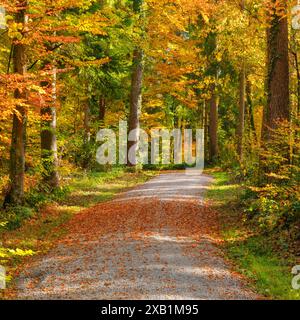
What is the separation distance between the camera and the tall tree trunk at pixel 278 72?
538 inches

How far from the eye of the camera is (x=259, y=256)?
1032cm

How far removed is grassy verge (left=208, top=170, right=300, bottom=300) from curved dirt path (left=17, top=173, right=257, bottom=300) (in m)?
0.34

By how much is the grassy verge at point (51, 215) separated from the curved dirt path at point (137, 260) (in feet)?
1.56

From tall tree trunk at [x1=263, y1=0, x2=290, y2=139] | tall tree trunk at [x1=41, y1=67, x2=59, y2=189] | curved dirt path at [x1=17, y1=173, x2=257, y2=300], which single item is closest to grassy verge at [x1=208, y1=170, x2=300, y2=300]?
curved dirt path at [x1=17, y1=173, x2=257, y2=300]

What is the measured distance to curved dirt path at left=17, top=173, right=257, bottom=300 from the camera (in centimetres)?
803

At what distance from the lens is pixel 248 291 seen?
26.8ft

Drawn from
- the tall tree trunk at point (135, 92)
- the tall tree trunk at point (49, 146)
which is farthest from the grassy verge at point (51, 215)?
the tall tree trunk at point (135, 92)

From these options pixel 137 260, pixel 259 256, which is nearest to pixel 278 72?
pixel 259 256

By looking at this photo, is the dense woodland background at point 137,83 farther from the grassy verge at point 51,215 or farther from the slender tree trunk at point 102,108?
the grassy verge at point 51,215

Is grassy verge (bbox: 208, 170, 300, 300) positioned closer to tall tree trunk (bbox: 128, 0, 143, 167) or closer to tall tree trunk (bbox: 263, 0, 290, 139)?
tall tree trunk (bbox: 263, 0, 290, 139)

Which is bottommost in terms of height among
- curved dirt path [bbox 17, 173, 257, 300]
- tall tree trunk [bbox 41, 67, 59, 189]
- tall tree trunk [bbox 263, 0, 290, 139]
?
curved dirt path [bbox 17, 173, 257, 300]

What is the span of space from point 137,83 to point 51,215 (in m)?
13.7

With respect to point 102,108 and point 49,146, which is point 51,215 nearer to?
point 49,146

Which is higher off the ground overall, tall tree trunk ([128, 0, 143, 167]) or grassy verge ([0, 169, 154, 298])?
tall tree trunk ([128, 0, 143, 167])
